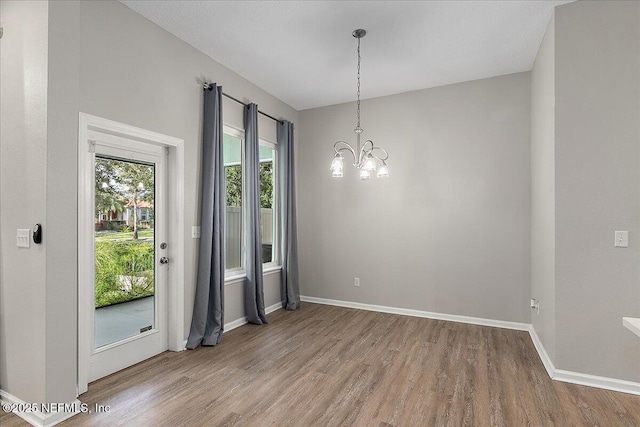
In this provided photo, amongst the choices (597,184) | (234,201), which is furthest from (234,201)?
(597,184)

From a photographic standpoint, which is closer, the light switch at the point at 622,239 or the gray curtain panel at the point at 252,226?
the light switch at the point at 622,239

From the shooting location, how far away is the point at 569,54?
284 centimetres

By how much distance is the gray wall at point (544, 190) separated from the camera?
2975 mm

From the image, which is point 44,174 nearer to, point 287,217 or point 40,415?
point 40,415

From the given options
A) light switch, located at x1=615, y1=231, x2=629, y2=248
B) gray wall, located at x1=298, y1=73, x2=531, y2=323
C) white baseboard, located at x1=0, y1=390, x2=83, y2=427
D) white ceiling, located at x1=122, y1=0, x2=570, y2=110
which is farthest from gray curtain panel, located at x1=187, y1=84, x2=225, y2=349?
light switch, located at x1=615, y1=231, x2=629, y2=248

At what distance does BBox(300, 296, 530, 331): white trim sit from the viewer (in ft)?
13.7

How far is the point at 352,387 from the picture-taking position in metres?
2.73

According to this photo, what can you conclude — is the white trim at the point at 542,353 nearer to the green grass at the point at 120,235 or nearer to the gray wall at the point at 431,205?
the gray wall at the point at 431,205

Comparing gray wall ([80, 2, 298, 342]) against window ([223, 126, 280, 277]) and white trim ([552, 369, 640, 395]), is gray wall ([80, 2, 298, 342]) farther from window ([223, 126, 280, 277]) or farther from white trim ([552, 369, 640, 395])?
Result: white trim ([552, 369, 640, 395])

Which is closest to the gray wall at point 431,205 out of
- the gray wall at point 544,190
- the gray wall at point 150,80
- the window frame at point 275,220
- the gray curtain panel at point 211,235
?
the gray wall at point 544,190

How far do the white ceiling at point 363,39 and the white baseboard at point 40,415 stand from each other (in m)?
3.21

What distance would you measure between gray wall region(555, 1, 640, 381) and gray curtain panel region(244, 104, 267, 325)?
10.6 feet

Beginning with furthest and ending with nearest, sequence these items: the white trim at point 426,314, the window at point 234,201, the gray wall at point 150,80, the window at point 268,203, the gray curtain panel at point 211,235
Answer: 1. the window at point 268,203
2. the window at point 234,201
3. the white trim at point 426,314
4. the gray curtain panel at point 211,235
5. the gray wall at point 150,80

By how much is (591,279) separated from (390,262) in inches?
97.1
